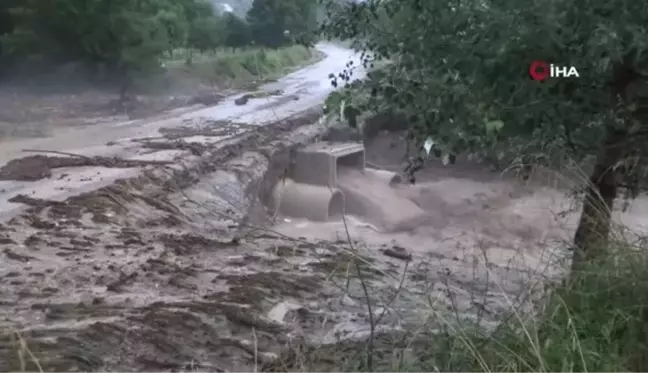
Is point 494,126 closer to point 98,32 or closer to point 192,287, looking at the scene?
point 192,287

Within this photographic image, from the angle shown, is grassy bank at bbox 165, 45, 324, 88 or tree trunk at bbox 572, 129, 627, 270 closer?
tree trunk at bbox 572, 129, 627, 270

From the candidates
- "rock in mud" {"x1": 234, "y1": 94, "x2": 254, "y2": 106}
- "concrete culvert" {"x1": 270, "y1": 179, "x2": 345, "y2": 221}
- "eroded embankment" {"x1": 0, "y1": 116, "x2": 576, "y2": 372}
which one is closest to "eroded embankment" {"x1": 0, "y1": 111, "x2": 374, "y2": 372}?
"eroded embankment" {"x1": 0, "y1": 116, "x2": 576, "y2": 372}

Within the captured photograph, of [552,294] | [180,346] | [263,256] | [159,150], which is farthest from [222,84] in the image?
[552,294]

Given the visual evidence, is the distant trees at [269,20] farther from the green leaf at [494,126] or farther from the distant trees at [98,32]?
the green leaf at [494,126]

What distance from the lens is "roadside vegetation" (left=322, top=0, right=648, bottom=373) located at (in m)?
3.73

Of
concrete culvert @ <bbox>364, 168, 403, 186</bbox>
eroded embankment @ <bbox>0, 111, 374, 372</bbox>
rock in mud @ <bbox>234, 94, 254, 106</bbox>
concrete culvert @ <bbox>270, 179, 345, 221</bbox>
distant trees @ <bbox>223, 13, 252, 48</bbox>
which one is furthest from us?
distant trees @ <bbox>223, 13, 252, 48</bbox>

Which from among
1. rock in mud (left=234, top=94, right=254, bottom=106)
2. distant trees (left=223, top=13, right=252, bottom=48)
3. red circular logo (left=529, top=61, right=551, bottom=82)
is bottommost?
rock in mud (left=234, top=94, right=254, bottom=106)

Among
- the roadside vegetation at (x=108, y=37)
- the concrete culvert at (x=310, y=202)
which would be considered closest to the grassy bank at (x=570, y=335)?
the concrete culvert at (x=310, y=202)

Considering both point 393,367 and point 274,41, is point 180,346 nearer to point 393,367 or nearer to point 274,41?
point 393,367

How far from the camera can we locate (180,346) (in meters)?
6.05

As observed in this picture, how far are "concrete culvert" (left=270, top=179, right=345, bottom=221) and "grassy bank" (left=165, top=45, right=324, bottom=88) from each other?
1198 cm

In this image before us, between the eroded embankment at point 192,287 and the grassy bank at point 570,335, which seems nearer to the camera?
the grassy bank at point 570,335

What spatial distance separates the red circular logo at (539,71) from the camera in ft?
14.3

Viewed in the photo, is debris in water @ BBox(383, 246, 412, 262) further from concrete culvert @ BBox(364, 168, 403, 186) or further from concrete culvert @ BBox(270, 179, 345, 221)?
concrete culvert @ BBox(364, 168, 403, 186)
